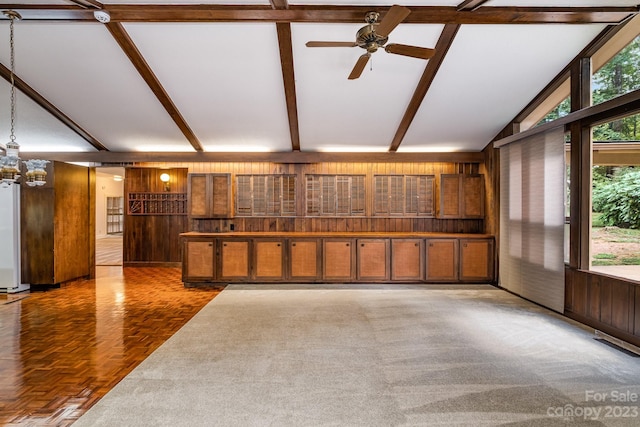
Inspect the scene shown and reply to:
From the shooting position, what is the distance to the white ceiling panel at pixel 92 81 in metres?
3.73

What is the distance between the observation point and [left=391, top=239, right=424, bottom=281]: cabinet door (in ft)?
19.1

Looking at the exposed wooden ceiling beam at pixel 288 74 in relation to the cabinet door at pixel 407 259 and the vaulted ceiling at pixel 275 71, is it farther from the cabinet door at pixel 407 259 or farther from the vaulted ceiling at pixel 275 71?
the cabinet door at pixel 407 259

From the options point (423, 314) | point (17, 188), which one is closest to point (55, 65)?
point (17, 188)

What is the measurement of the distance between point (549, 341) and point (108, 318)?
16.1 ft

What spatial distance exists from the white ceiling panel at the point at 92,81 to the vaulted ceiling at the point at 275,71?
0.7 inches

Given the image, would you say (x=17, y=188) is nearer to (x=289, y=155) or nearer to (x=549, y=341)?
(x=289, y=155)

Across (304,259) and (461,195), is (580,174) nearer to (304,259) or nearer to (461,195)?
(461,195)

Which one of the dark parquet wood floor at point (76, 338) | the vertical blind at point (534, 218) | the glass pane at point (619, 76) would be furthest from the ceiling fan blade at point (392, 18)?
the dark parquet wood floor at point (76, 338)

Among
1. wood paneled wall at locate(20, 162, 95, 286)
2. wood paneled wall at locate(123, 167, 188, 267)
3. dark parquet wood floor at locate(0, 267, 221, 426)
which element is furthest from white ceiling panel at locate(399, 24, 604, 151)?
wood paneled wall at locate(20, 162, 95, 286)

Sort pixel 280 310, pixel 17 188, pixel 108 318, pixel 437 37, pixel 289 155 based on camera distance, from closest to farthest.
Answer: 1. pixel 437 37
2. pixel 108 318
3. pixel 280 310
4. pixel 17 188
5. pixel 289 155

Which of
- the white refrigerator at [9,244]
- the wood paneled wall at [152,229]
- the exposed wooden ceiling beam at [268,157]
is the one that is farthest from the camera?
the wood paneled wall at [152,229]

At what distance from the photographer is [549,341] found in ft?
11.1

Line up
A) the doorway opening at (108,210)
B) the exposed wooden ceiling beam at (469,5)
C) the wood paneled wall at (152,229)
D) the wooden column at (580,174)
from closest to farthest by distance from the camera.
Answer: the exposed wooden ceiling beam at (469,5) → the wooden column at (580,174) → the wood paneled wall at (152,229) → the doorway opening at (108,210)

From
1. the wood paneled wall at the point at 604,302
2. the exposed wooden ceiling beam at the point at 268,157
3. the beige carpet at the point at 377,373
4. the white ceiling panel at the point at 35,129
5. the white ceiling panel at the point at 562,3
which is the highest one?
the white ceiling panel at the point at 562,3
